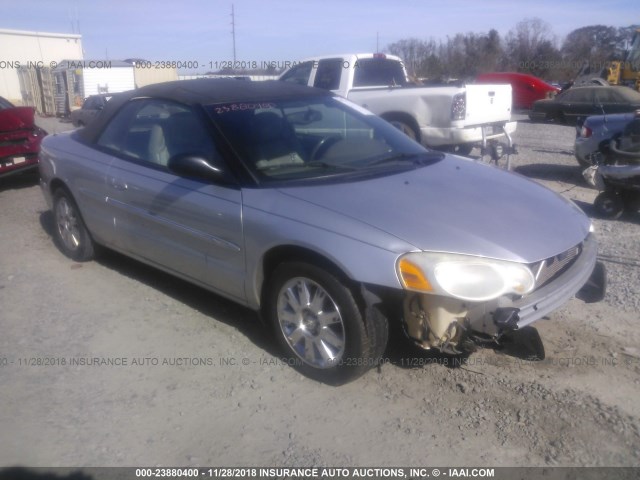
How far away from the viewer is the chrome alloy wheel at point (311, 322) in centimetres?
337

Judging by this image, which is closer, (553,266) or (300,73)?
(553,266)

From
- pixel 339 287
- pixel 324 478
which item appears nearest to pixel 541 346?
pixel 339 287

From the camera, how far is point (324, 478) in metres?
2.76

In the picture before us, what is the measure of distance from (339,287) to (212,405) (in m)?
0.97

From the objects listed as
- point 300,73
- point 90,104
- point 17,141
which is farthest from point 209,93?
point 90,104

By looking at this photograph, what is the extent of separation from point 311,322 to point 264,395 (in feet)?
1.60

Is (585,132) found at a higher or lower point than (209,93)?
lower

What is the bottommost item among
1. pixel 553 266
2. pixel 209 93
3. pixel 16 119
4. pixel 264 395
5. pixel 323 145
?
pixel 264 395

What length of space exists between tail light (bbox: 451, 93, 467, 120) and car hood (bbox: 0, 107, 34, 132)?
6.22m

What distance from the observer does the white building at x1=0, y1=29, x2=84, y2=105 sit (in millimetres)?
34562

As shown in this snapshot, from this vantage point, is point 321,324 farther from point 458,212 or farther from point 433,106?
point 433,106

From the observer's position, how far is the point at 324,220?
3287mm

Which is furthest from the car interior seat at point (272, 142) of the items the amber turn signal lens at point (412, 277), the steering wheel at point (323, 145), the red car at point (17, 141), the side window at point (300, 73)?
the side window at point (300, 73)

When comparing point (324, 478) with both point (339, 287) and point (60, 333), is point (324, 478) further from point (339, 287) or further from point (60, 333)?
point (60, 333)
